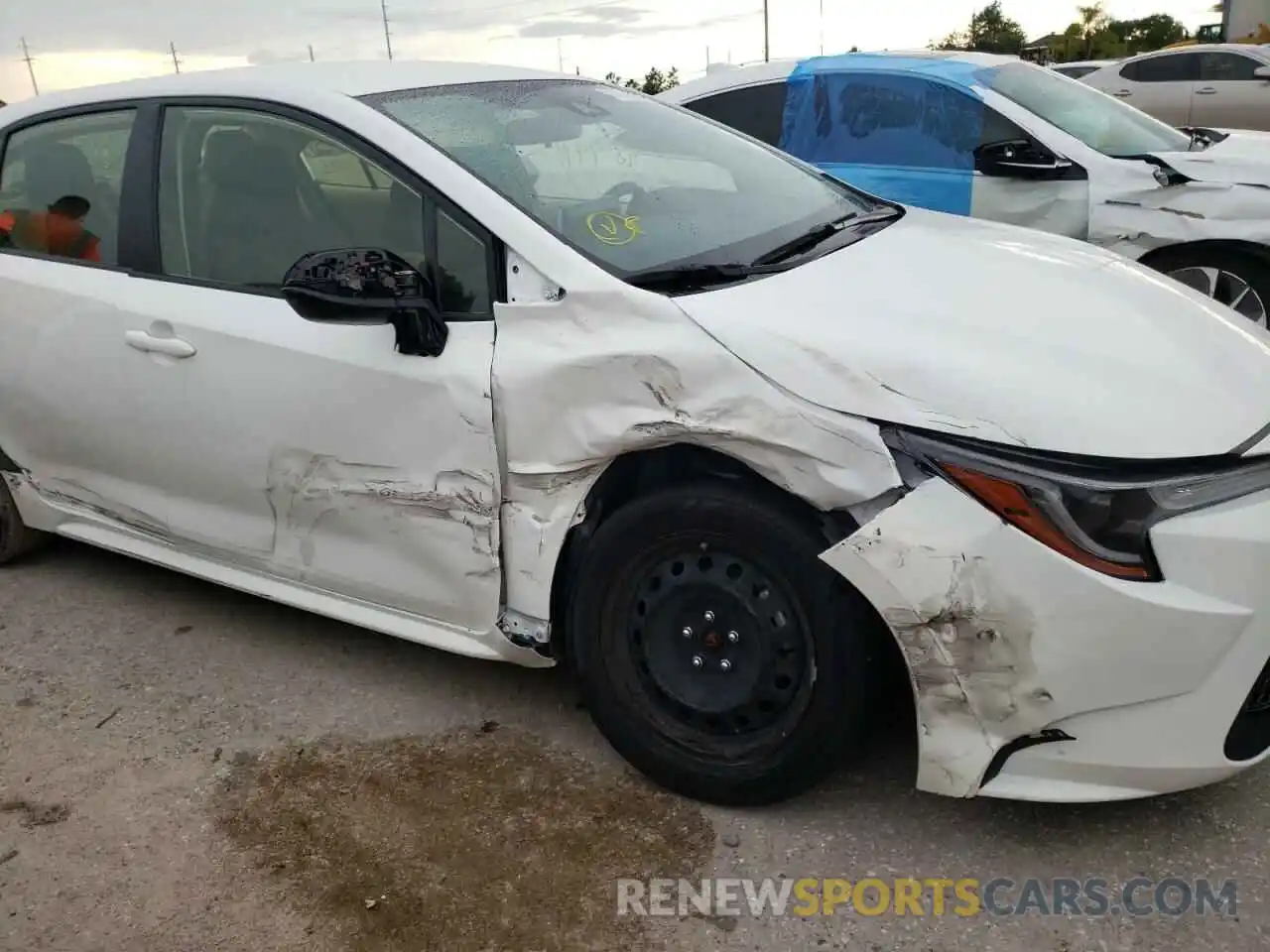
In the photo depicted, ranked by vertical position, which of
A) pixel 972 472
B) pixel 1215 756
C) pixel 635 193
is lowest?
pixel 1215 756

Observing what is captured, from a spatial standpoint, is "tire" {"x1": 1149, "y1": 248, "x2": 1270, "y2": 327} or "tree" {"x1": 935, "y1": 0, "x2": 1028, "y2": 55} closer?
"tire" {"x1": 1149, "y1": 248, "x2": 1270, "y2": 327}

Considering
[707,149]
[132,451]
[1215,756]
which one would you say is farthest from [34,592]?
[1215,756]

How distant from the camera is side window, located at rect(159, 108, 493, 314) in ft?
8.80

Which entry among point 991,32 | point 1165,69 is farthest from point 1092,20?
point 1165,69

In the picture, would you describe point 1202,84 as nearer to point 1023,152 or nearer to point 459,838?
point 1023,152

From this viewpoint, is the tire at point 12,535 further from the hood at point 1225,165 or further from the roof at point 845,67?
the hood at point 1225,165

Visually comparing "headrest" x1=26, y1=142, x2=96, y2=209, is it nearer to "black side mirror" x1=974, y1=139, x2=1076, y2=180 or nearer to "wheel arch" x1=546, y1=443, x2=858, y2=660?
"wheel arch" x1=546, y1=443, x2=858, y2=660

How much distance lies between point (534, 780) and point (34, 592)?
89.8 inches

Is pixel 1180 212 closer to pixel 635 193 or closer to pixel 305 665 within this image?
pixel 635 193

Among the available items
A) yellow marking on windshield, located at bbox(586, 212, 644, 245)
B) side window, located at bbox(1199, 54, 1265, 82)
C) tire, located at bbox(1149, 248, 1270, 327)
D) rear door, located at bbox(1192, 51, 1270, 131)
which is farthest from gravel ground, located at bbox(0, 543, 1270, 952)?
side window, located at bbox(1199, 54, 1265, 82)

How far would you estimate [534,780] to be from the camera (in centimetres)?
276

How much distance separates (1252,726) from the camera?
Result: 2197 millimetres

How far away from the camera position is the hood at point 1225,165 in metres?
5.11

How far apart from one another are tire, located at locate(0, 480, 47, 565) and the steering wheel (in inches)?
98.2
